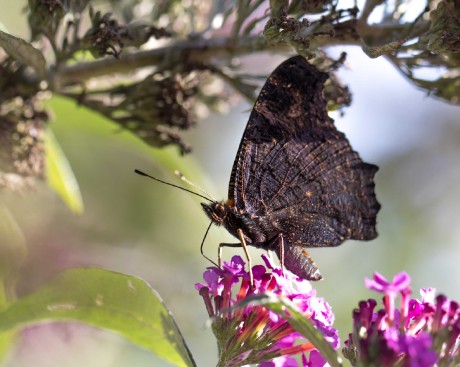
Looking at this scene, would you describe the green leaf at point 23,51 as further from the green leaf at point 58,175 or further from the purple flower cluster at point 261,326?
the purple flower cluster at point 261,326

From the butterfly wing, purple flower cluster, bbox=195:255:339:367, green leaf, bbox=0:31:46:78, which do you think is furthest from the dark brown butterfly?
green leaf, bbox=0:31:46:78

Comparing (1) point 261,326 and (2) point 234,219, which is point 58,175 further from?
(1) point 261,326

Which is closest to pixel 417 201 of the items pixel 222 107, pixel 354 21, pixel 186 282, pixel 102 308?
pixel 186 282

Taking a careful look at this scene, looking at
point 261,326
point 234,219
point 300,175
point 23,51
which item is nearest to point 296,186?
point 300,175

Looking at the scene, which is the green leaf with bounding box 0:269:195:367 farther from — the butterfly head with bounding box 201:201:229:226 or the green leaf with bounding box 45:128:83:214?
the green leaf with bounding box 45:128:83:214

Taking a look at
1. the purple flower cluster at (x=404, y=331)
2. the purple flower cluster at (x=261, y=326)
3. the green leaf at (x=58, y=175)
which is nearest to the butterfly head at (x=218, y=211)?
the purple flower cluster at (x=261, y=326)

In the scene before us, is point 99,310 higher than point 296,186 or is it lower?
lower
